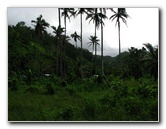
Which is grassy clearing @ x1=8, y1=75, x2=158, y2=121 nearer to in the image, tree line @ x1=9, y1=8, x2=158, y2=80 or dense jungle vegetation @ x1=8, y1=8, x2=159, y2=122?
dense jungle vegetation @ x1=8, y1=8, x2=159, y2=122

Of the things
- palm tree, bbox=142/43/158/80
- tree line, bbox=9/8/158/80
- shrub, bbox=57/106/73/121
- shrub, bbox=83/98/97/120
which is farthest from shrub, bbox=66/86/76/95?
palm tree, bbox=142/43/158/80

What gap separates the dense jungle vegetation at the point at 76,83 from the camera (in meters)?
5.41

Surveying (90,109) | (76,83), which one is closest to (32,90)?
(76,83)

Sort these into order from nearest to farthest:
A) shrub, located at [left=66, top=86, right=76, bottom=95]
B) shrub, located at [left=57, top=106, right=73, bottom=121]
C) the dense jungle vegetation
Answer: shrub, located at [left=57, top=106, right=73, bottom=121] → the dense jungle vegetation → shrub, located at [left=66, top=86, right=76, bottom=95]

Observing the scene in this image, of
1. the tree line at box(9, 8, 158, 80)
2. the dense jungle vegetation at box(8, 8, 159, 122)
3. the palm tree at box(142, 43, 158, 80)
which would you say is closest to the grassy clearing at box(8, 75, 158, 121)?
the dense jungle vegetation at box(8, 8, 159, 122)

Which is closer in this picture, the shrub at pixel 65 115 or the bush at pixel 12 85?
the shrub at pixel 65 115

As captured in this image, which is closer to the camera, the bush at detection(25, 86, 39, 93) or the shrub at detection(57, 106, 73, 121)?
the shrub at detection(57, 106, 73, 121)

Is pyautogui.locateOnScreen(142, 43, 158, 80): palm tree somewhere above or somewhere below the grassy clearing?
above

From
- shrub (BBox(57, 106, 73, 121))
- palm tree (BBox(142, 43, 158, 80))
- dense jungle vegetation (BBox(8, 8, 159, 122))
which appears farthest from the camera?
palm tree (BBox(142, 43, 158, 80))

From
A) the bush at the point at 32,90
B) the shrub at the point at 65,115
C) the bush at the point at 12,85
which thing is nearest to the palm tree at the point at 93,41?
the shrub at the point at 65,115

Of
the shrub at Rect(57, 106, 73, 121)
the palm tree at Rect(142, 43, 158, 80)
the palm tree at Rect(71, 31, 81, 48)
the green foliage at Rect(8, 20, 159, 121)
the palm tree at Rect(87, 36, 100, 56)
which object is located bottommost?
the shrub at Rect(57, 106, 73, 121)

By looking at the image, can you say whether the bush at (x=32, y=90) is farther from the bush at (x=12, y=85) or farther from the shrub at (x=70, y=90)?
the shrub at (x=70, y=90)

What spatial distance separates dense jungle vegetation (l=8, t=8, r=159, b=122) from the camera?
17.7ft

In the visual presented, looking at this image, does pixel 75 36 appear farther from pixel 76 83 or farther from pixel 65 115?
pixel 65 115
